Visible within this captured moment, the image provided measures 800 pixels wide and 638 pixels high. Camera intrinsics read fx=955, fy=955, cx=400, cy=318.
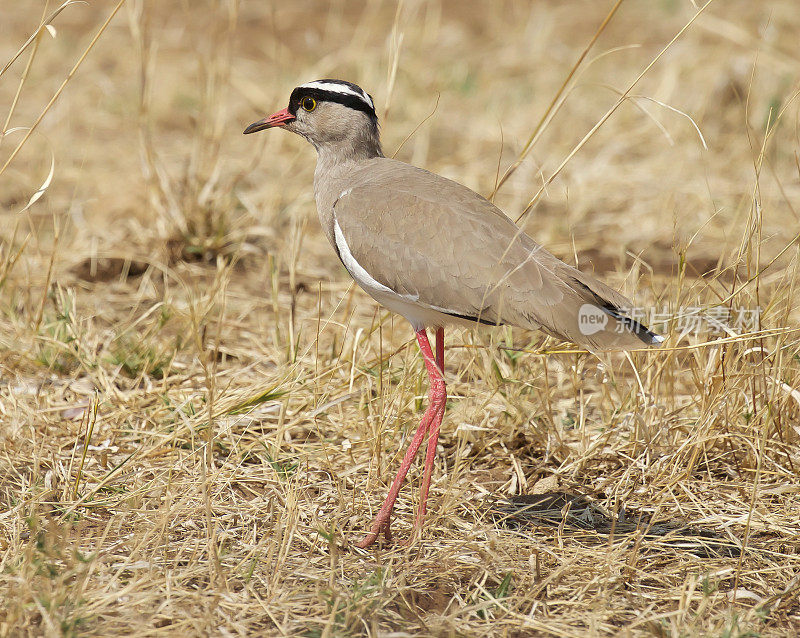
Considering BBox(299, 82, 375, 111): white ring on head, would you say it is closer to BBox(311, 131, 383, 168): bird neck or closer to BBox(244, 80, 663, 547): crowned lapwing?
BBox(311, 131, 383, 168): bird neck

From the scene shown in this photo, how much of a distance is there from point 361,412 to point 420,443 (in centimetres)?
45

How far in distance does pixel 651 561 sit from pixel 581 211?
3.50 m

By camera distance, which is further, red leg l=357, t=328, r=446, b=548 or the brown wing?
red leg l=357, t=328, r=446, b=548

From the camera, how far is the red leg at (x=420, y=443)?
3.44 m

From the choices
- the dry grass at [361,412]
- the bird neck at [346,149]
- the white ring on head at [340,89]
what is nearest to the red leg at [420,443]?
the dry grass at [361,412]

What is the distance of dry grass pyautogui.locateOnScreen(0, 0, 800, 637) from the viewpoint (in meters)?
2.99

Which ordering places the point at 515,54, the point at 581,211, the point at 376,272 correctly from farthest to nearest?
the point at 515,54, the point at 581,211, the point at 376,272

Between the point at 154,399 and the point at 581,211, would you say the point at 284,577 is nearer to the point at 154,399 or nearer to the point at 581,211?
the point at 154,399

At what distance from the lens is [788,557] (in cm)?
329

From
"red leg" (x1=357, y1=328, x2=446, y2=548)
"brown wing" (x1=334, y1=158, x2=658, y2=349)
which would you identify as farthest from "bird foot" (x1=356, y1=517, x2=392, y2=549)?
"brown wing" (x1=334, y1=158, x2=658, y2=349)

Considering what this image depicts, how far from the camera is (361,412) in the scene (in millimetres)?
4051

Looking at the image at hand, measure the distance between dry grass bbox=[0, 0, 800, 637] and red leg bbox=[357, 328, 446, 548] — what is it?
132 millimetres

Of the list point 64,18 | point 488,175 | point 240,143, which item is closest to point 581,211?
point 488,175

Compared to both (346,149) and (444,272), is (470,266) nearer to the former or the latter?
(444,272)
